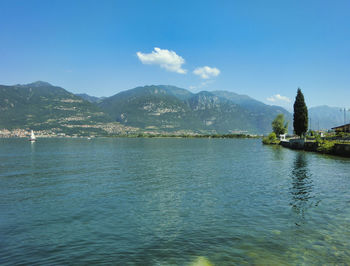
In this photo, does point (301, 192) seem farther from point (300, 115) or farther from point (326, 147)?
point (300, 115)

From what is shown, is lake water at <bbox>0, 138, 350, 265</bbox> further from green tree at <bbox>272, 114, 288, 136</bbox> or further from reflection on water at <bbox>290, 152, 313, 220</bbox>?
green tree at <bbox>272, 114, 288, 136</bbox>

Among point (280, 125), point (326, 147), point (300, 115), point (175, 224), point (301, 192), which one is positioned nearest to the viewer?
point (175, 224)

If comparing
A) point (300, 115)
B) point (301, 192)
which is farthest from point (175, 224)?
point (300, 115)

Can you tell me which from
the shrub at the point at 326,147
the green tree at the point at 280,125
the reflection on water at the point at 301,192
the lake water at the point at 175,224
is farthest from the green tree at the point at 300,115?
the lake water at the point at 175,224

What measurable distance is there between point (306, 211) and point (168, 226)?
12.3 metres

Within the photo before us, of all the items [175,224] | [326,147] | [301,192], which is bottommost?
[175,224]

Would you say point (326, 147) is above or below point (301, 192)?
above

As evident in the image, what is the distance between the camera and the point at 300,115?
4343 inches

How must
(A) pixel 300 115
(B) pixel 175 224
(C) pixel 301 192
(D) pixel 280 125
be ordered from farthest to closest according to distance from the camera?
(D) pixel 280 125
(A) pixel 300 115
(C) pixel 301 192
(B) pixel 175 224

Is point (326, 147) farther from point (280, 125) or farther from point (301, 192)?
point (280, 125)

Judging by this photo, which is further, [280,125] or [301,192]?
[280,125]

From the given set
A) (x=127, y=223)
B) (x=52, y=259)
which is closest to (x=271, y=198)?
(x=127, y=223)

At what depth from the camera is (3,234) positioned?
53.4 feet

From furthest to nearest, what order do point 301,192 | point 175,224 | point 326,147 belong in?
1. point 326,147
2. point 301,192
3. point 175,224
